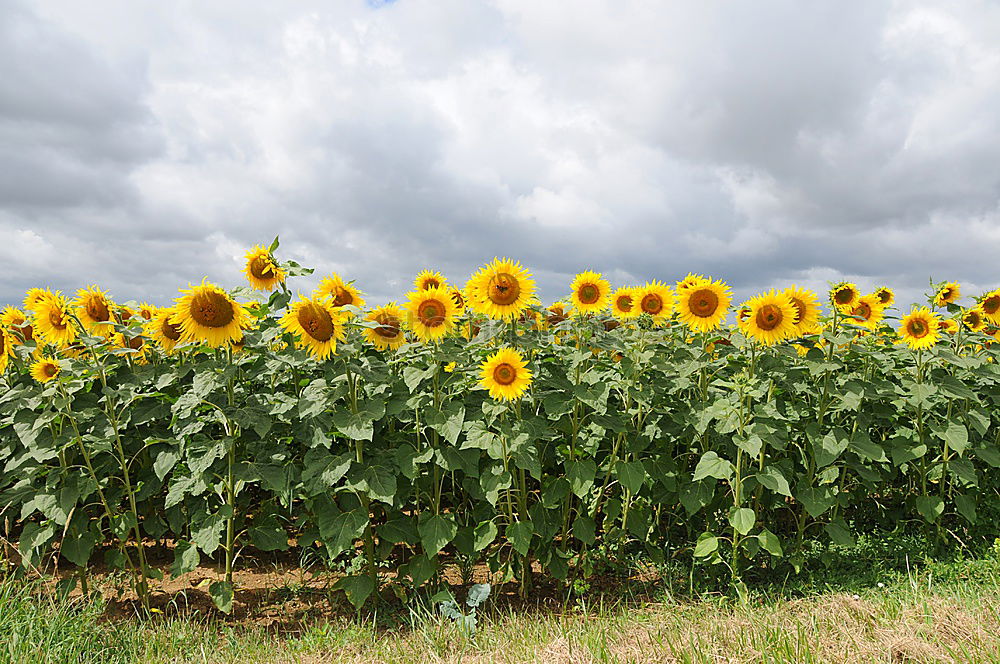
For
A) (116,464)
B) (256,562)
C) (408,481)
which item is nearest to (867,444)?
(408,481)

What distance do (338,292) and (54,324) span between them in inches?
88.6

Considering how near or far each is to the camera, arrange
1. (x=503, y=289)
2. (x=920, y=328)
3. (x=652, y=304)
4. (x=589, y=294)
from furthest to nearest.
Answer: (x=920, y=328)
(x=652, y=304)
(x=589, y=294)
(x=503, y=289)

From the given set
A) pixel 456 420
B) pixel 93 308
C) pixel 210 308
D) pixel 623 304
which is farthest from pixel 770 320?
pixel 93 308

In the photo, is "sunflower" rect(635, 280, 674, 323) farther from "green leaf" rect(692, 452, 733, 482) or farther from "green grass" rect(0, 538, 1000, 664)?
"green grass" rect(0, 538, 1000, 664)

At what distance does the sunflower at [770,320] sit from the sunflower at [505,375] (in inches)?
65.8

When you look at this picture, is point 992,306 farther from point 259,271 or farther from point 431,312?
point 259,271

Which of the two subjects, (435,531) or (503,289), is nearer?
(503,289)

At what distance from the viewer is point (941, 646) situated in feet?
12.1

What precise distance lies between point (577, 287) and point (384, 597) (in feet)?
8.88

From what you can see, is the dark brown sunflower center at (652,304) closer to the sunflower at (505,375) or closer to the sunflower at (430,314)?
the sunflower at (505,375)

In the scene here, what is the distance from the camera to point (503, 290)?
4535 millimetres

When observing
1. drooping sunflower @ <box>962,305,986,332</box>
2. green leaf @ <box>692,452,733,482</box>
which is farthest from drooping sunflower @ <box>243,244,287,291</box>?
drooping sunflower @ <box>962,305,986,332</box>

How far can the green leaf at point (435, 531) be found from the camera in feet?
15.1

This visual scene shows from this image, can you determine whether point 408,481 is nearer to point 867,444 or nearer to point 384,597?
point 384,597
